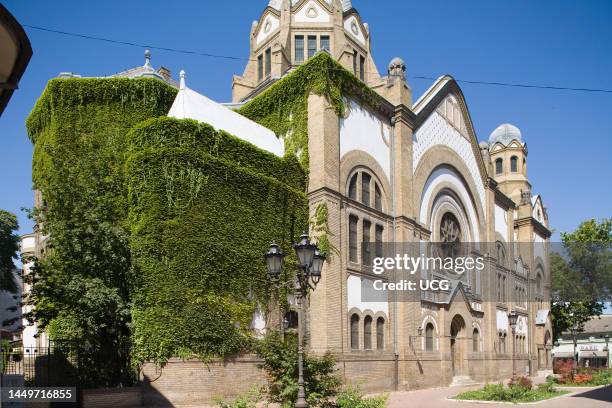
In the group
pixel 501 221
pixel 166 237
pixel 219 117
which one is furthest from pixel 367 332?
pixel 501 221

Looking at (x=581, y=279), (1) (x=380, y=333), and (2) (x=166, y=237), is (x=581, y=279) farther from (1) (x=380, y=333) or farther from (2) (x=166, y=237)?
(2) (x=166, y=237)

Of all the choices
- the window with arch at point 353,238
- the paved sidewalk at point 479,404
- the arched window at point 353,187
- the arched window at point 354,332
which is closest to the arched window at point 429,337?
the paved sidewalk at point 479,404

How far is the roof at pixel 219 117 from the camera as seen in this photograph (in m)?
22.3

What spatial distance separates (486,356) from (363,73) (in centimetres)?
1987

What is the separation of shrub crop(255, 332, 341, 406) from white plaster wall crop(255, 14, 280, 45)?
29601 mm

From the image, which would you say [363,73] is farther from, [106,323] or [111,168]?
[106,323]

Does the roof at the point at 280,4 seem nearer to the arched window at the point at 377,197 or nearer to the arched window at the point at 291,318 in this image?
the arched window at the point at 377,197

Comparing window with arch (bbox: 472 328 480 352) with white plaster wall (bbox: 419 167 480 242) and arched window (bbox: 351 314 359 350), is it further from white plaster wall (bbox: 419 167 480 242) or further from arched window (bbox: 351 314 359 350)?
arched window (bbox: 351 314 359 350)

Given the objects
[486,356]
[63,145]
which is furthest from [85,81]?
[486,356]

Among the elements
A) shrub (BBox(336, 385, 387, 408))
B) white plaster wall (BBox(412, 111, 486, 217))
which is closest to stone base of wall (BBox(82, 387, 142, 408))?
shrub (BBox(336, 385, 387, 408))

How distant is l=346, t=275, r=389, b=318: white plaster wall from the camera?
77.4 feet

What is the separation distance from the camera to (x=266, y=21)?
40.0 metres

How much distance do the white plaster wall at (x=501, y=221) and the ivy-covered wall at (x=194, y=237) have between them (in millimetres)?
24106

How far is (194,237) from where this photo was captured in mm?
19047
